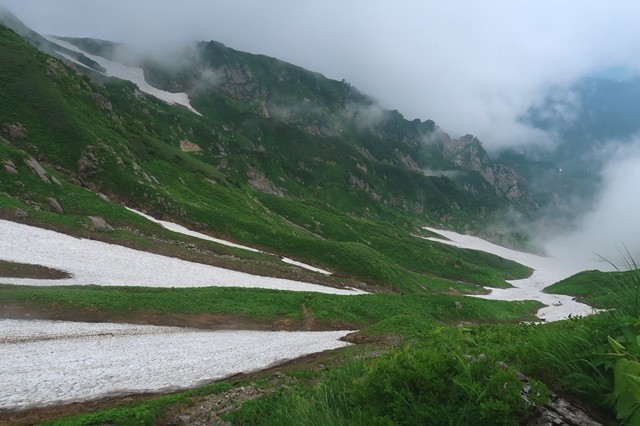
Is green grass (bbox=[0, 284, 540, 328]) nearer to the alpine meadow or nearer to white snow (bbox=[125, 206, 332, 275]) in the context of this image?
the alpine meadow

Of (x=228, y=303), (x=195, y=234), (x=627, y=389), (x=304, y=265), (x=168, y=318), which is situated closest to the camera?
(x=627, y=389)

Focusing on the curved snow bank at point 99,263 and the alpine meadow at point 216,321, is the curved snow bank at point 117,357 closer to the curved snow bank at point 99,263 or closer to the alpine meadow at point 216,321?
the alpine meadow at point 216,321

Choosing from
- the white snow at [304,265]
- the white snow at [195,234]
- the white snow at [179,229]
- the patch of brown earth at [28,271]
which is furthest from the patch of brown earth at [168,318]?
the white snow at [179,229]

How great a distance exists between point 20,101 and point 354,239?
107344 mm

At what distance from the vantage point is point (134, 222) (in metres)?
66.9

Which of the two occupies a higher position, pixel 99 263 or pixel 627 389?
pixel 627 389

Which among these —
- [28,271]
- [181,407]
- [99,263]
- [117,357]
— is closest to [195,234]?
[99,263]

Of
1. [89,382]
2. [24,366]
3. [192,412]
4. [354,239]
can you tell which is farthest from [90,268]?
[354,239]

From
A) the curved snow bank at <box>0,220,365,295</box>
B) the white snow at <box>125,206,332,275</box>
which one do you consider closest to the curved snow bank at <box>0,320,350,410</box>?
the curved snow bank at <box>0,220,365,295</box>

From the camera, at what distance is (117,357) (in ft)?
78.3

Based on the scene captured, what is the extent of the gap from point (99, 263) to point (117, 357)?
28.2 meters

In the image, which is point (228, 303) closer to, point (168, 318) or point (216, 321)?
point (216, 321)

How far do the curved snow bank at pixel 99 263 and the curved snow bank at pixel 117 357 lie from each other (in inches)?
565

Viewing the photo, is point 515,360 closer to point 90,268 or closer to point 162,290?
point 162,290
